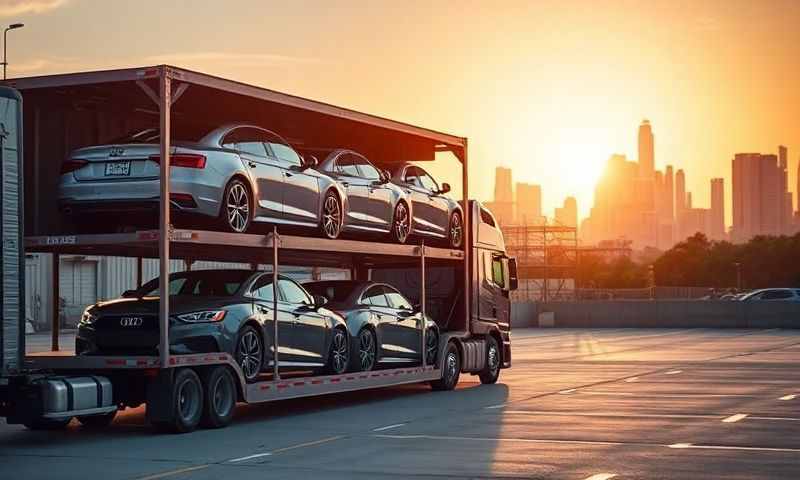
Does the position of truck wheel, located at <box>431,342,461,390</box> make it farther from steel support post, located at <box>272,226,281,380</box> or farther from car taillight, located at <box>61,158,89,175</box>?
car taillight, located at <box>61,158,89,175</box>

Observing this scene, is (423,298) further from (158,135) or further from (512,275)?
(158,135)

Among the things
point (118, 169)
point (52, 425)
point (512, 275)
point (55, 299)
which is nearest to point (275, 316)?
point (118, 169)

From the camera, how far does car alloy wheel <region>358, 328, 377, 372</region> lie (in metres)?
20.0

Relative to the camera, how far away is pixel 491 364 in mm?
25016

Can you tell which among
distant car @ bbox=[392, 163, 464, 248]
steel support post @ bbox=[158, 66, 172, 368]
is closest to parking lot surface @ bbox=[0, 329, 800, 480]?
steel support post @ bbox=[158, 66, 172, 368]

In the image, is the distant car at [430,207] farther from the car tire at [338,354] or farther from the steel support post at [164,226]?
the steel support post at [164,226]

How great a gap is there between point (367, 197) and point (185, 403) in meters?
5.50

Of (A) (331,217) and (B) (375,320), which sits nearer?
(A) (331,217)

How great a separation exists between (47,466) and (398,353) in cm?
923

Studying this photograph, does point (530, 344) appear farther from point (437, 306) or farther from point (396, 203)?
point (396, 203)

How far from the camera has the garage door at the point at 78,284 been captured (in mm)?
70938

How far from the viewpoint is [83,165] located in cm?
1627

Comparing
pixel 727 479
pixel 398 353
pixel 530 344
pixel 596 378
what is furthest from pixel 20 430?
pixel 530 344

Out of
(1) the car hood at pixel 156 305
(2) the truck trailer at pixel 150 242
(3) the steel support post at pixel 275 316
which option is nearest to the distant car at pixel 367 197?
(2) the truck trailer at pixel 150 242
